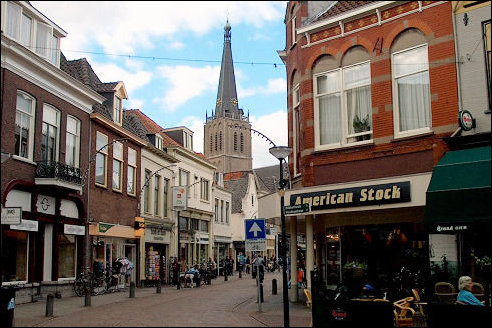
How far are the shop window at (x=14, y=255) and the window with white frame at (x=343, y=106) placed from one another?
11.6m

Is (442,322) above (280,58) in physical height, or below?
below

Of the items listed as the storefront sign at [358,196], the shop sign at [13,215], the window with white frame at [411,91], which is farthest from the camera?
the shop sign at [13,215]

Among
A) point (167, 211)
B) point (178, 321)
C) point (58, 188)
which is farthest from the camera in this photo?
point (167, 211)

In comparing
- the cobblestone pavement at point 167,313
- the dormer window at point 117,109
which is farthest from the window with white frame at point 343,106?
the dormer window at point 117,109

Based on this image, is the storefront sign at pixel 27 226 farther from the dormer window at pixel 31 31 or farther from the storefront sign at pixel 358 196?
the storefront sign at pixel 358 196

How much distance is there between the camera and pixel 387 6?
1606cm

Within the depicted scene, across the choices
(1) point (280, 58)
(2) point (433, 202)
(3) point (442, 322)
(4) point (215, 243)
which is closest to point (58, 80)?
(1) point (280, 58)

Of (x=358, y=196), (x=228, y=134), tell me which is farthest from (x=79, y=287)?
(x=228, y=134)

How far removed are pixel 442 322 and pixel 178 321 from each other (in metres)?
6.40

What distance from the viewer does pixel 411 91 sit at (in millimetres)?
15688

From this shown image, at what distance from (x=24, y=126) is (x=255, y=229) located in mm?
10562

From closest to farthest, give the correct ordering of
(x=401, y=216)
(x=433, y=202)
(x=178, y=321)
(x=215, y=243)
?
(x=433, y=202), (x=178, y=321), (x=401, y=216), (x=215, y=243)

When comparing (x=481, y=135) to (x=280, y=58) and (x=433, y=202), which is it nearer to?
(x=433, y=202)

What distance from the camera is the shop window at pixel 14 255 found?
19891 mm
